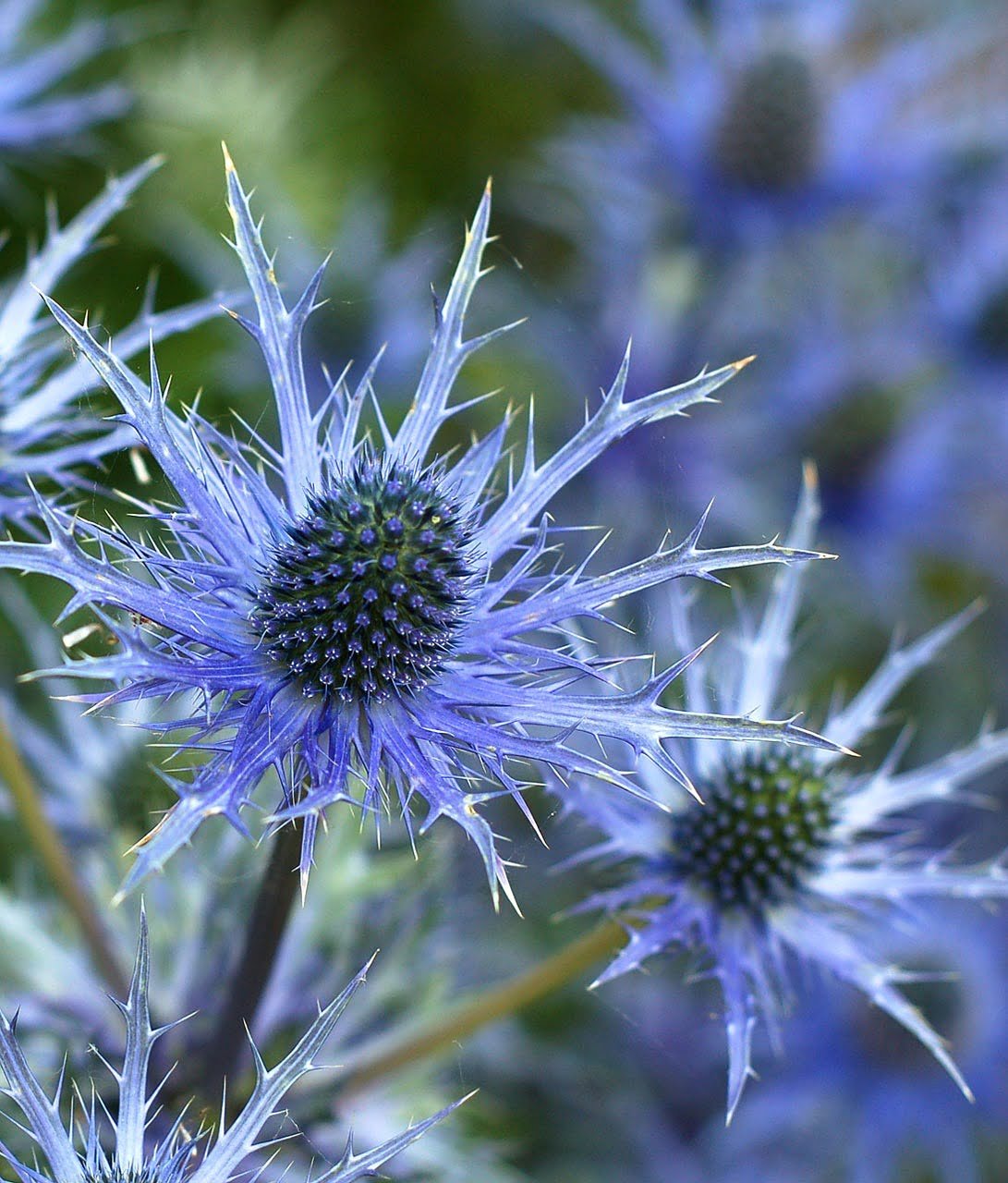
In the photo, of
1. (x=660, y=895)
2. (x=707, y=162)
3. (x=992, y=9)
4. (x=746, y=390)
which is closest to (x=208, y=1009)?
(x=660, y=895)

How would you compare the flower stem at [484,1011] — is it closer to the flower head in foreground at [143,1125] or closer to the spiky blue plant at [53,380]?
the flower head in foreground at [143,1125]

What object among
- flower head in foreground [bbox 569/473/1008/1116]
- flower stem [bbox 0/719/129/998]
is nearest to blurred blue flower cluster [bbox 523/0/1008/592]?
flower head in foreground [bbox 569/473/1008/1116]

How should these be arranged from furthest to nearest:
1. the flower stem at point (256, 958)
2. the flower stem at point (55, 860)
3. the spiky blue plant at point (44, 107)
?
the spiky blue plant at point (44, 107) → the flower stem at point (55, 860) → the flower stem at point (256, 958)

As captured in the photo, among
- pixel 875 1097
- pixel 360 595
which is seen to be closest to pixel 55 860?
pixel 360 595

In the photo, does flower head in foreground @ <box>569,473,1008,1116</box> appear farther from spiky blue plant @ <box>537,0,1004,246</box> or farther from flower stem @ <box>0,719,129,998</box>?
spiky blue plant @ <box>537,0,1004,246</box>

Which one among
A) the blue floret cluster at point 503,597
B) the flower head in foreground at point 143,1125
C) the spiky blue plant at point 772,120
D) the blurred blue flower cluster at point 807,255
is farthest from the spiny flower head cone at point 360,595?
the spiky blue plant at point 772,120

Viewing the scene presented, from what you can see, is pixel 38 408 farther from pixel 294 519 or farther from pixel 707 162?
pixel 707 162
